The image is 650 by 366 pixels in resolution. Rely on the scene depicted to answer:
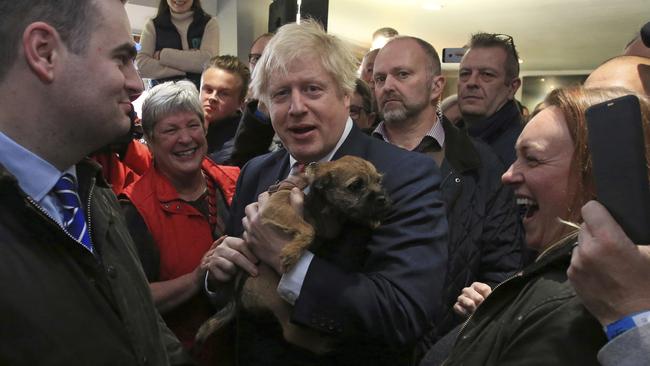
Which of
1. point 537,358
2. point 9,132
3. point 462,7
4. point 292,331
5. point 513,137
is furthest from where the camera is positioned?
point 462,7

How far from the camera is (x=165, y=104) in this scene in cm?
249

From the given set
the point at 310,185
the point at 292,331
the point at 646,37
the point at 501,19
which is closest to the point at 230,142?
the point at 310,185

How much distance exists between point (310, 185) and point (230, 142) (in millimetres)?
1767

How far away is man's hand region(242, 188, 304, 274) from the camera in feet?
5.07

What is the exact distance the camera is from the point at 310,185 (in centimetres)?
165

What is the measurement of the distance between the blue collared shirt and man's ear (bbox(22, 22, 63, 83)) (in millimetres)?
153

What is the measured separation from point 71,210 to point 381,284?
30.7 inches

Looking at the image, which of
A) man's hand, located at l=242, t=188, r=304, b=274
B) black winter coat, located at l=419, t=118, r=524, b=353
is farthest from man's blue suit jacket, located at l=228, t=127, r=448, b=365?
black winter coat, located at l=419, t=118, r=524, b=353

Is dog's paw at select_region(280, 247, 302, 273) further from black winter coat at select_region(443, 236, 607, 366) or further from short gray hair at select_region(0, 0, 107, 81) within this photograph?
short gray hair at select_region(0, 0, 107, 81)

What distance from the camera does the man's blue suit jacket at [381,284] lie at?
4.67ft

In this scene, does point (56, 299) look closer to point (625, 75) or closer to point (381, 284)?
point (381, 284)

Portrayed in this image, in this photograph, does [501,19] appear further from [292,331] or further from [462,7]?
[292,331]

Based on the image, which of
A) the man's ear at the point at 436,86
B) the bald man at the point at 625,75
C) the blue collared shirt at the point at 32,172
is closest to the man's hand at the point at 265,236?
the blue collared shirt at the point at 32,172

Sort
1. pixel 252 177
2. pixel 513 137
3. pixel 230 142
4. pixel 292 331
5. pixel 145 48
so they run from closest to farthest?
pixel 292 331 → pixel 252 177 → pixel 513 137 → pixel 230 142 → pixel 145 48
